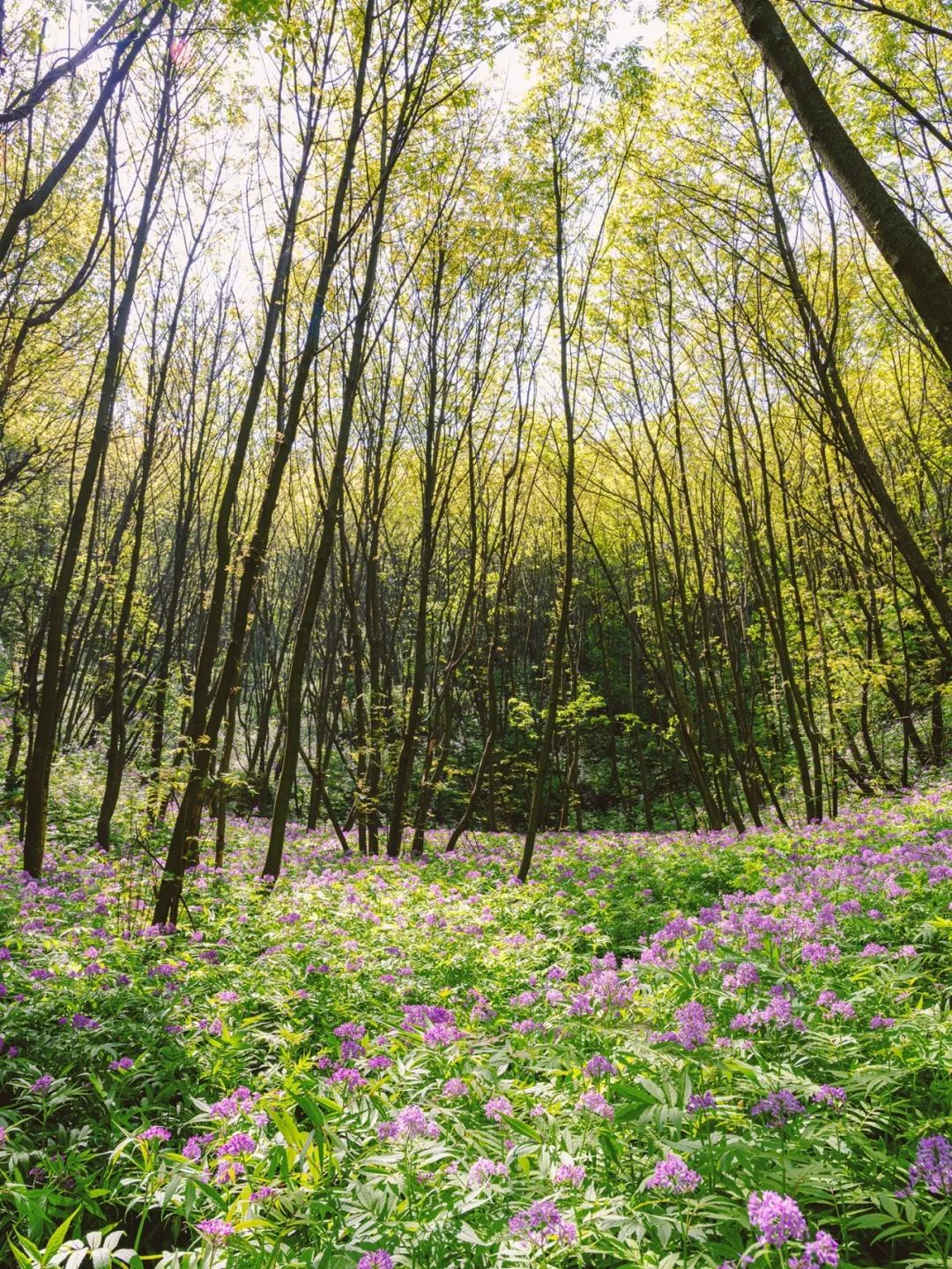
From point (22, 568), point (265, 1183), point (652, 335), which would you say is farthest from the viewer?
point (22, 568)

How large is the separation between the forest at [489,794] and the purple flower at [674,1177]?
10mm

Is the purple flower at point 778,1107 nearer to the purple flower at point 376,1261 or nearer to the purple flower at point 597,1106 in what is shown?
the purple flower at point 597,1106

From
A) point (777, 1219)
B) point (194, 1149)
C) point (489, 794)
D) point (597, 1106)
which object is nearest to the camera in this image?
point (777, 1219)

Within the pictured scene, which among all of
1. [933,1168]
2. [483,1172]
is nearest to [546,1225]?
[483,1172]

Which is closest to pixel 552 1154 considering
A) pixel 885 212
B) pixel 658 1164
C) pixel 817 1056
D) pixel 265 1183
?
pixel 658 1164

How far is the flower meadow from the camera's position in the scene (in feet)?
5.90

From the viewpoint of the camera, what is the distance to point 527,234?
367 inches

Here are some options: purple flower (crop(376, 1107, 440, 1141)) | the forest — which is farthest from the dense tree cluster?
purple flower (crop(376, 1107, 440, 1141))

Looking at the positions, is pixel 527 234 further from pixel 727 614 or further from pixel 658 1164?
pixel 658 1164

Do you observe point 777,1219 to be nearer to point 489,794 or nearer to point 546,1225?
point 546,1225

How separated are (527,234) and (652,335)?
2.42m

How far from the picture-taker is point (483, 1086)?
2.56 m

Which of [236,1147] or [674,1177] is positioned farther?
[236,1147]

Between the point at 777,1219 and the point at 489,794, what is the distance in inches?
543
